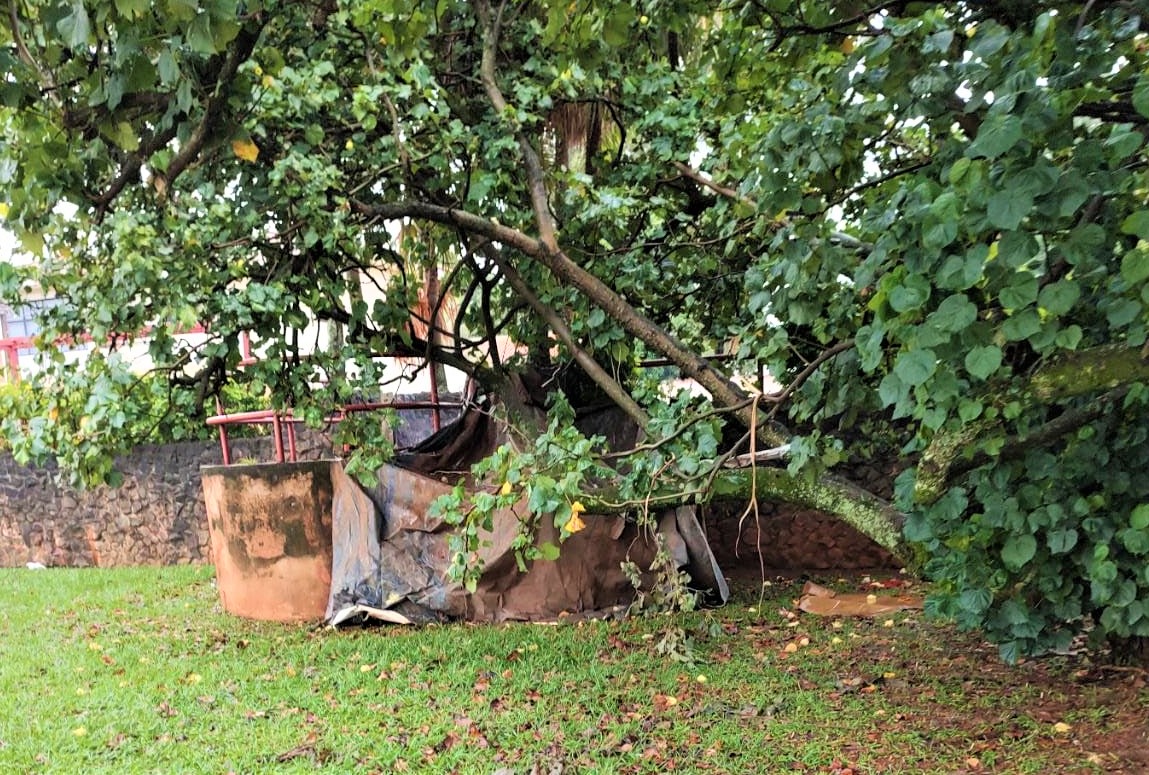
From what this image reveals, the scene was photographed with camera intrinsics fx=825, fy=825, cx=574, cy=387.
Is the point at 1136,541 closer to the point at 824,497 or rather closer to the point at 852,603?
the point at 824,497

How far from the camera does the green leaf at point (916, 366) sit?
2.10 m

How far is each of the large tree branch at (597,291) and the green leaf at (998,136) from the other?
193 cm

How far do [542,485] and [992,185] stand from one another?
5.54ft

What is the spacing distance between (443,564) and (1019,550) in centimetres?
335

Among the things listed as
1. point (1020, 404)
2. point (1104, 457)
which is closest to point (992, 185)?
point (1020, 404)

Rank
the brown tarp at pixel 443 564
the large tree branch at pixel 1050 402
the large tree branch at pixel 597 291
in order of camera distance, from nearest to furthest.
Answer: the large tree branch at pixel 1050 402 < the large tree branch at pixel 597 291 < the brown tarp at pixel 443 564

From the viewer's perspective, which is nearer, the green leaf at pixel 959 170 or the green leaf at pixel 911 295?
the green leaf at pixel 959 170

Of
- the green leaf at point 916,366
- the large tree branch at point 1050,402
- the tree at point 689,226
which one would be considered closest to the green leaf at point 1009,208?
the tree at point 689,226

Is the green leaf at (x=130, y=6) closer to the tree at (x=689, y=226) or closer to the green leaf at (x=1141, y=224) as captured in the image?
the tree at (x=689, y=226)

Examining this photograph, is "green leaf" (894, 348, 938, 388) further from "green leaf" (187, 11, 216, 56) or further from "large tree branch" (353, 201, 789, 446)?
"green leaf" (187, 11, 216, 56)

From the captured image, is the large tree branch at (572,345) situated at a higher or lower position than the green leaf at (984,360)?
higher

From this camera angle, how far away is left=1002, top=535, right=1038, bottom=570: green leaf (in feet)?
10.5

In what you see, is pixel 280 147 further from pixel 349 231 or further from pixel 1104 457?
pixel 1104 457

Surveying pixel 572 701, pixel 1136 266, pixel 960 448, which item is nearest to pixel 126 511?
pixel 572 701
